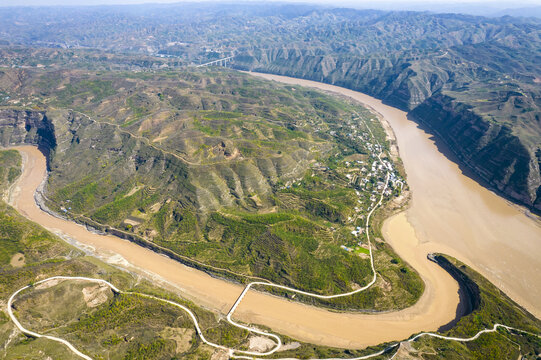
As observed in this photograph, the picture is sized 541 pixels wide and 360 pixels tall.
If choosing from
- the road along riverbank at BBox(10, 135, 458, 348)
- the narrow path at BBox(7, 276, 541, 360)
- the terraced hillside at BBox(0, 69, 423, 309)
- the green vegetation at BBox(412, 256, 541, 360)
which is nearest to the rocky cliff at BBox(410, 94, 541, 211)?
the terraced hillside at BBox(0, 69, 423, 309)

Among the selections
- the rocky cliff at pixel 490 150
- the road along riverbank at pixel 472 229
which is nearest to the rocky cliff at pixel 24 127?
the road along riverbank at pixel 472 229

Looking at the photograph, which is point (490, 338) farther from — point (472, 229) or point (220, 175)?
point (220, 175)

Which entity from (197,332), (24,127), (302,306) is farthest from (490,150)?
(24,127)

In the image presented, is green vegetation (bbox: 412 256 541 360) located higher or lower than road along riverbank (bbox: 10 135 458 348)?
higher

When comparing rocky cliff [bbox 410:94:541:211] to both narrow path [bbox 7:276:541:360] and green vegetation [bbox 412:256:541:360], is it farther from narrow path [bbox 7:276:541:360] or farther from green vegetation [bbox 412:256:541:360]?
narrow path [bbox 7:276:541:360]

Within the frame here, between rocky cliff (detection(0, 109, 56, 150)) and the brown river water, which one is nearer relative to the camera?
the brown river water

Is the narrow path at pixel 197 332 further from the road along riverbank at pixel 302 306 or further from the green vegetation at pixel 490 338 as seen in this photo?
the road along riverbank at pixel 302 306

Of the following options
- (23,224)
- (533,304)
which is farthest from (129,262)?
(533,304)
